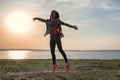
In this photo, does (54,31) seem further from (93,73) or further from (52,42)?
(93,73)

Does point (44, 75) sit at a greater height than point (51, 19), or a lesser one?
lesser

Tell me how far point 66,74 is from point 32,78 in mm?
2063

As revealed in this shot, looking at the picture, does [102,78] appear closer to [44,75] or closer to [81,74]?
[81,74]

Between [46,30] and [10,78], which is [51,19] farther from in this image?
[10,78]

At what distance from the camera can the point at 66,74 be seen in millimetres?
19969

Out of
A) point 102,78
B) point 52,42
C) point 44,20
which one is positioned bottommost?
point 102,78

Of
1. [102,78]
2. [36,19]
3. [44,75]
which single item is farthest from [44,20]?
[102,78]

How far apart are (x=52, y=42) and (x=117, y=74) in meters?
4.20

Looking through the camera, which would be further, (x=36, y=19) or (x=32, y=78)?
(x=36, y=19)

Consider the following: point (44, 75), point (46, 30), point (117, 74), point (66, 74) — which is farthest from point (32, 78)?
point (117, 74)

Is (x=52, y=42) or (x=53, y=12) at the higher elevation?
(x=53, y=12)

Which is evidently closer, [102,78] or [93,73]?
[102,78]

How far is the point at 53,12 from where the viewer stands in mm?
20438

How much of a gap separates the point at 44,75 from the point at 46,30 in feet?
9.51
